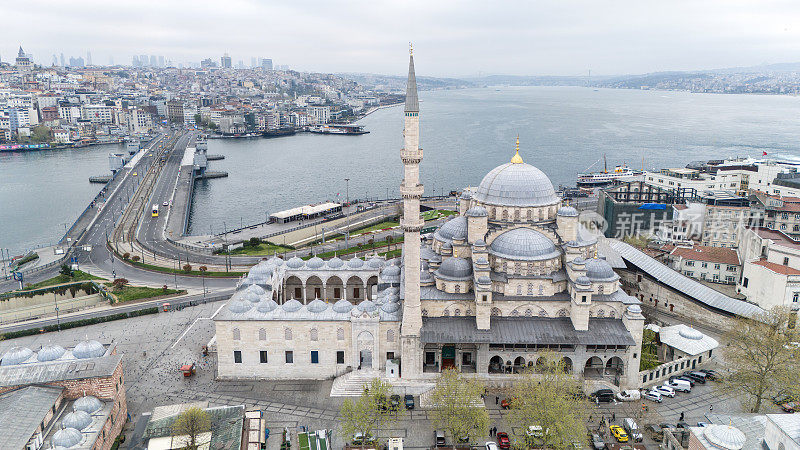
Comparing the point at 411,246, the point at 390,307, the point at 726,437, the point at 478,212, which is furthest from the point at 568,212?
the point at 726,437

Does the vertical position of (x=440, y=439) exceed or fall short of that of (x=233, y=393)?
it exceeds it

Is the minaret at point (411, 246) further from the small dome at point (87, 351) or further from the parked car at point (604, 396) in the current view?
the small dome at point (87, 351)

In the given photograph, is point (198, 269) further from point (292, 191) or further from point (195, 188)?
point (195, 188)

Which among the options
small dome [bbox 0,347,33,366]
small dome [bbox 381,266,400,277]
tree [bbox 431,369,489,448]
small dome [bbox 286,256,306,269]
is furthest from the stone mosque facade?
small dome [bbox 0,347,33,366]

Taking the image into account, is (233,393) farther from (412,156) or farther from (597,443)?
(597,443)

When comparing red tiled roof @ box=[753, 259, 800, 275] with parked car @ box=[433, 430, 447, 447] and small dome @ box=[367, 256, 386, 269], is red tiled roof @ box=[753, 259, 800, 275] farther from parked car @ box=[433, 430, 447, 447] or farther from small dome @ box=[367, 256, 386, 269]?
small dome @ box=[367, 256, 386, 269]

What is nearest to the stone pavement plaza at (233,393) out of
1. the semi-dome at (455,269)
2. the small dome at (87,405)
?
the small dome at (87,405)

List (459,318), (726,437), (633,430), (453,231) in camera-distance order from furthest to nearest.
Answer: (453,231), (459,318), (633,430), (726,437)
